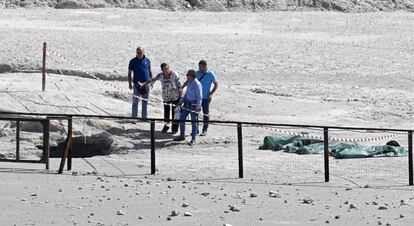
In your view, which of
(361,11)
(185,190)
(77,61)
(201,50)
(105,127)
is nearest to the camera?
(185,190)

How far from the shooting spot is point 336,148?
69.4 feet

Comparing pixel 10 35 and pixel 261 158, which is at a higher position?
pixel 10 35

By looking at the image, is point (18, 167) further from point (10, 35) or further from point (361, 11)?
point (361, 11)

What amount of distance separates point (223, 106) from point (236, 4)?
22726mm

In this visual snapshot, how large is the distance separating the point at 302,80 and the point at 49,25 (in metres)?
11.3

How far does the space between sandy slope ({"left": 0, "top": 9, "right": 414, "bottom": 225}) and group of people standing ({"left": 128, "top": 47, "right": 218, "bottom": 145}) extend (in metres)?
0.42

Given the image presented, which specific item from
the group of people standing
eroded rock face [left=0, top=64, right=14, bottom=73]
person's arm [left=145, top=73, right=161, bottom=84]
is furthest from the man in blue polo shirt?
eroded rock face [left=0, top=64, right=14, bottom=73]

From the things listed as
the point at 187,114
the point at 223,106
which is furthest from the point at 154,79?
the point at 223,106

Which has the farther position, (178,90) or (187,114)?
(178,90)

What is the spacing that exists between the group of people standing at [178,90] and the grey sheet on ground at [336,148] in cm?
132

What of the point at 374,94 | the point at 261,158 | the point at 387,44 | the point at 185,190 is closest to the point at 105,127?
the point at 261,158

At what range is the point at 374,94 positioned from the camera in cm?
3120

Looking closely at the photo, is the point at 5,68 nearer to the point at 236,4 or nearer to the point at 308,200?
the point at 308,200

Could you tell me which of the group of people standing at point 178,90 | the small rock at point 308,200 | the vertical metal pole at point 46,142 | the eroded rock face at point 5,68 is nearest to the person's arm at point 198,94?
the group of people standing at point 178,90
